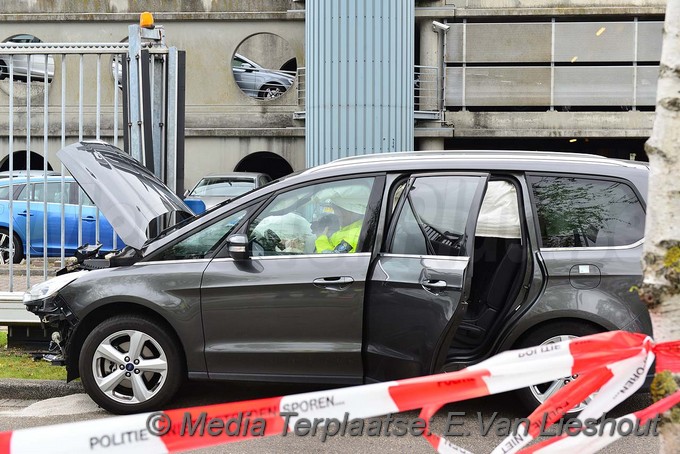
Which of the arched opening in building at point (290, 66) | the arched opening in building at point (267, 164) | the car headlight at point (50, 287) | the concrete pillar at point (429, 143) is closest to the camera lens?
the car headlight at point (50, 287)

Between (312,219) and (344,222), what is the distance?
8.5 inches

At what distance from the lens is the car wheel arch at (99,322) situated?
228 inches

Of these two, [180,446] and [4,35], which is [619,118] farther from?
[180,446]

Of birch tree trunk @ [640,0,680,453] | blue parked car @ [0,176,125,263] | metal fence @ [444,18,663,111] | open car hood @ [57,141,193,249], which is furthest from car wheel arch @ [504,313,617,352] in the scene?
metal fence @ [444,18,663,111]

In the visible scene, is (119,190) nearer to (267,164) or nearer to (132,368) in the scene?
(132,368)

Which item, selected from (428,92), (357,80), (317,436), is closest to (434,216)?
(317,436)

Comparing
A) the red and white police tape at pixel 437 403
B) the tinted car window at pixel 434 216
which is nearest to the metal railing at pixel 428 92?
the tinted car window at pixel 434 216

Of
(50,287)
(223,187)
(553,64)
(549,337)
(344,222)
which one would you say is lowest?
(549,337)

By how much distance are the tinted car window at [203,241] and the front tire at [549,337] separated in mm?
2016

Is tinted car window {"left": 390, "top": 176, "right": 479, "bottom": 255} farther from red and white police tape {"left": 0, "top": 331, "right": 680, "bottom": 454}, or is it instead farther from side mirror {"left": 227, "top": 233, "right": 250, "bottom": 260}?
red and white police tape {"left": 0, "top": 331, "right": 680, "bottom": 454}

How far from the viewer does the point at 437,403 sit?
9.55 feet

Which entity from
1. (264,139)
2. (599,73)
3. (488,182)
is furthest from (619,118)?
(488,182)

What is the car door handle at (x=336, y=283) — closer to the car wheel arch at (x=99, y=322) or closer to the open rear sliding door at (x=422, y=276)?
the open rear sliding door at (x=422, y=276)

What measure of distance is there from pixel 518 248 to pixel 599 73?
55.2 feet
